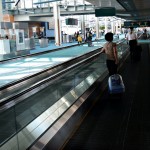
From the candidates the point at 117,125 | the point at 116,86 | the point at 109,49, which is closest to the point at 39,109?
the point at 117,125

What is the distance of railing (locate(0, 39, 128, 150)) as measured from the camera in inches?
149

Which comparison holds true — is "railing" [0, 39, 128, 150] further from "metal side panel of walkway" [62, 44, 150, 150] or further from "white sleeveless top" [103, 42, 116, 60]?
"white sleeveless top" [103, 42, 116, 60]

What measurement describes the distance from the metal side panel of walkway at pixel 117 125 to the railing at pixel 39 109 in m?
0.58

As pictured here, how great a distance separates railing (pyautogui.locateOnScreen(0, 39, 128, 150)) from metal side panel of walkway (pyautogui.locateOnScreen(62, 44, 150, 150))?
58 centimetres

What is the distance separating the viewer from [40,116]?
5488 mm

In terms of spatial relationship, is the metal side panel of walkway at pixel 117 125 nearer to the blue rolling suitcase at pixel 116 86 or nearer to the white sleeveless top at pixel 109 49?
the blue rolling suitcase at pixel 116 86

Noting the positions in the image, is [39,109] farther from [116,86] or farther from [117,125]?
[116,86]

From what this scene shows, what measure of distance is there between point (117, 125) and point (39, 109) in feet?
5.39

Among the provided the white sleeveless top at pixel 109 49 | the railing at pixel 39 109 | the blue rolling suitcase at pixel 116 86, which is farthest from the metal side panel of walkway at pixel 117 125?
the white sleeveless top at pixel 109 49

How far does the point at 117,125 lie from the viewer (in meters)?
5.86

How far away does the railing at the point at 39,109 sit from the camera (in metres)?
3.78

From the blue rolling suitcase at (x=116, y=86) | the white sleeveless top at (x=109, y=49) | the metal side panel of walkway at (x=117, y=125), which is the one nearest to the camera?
the metal side panel of walkway at (x=117, y=125)

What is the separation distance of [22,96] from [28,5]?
44.3 metres

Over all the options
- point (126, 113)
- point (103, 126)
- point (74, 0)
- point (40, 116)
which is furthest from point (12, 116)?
point (74, 0)
